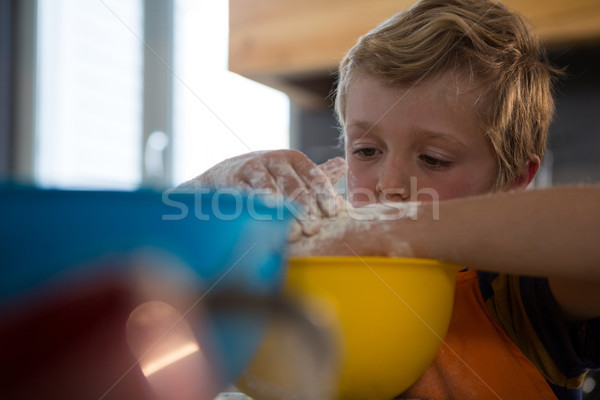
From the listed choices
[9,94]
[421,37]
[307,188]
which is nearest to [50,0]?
[9,94]

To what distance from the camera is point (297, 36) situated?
1.82 m

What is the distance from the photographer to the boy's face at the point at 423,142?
0.79 m

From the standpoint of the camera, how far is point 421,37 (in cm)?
87

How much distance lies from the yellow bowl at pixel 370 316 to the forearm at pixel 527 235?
3 cm

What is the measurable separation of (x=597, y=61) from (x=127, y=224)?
1.72 metres

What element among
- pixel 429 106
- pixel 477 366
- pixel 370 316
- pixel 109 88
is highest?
pixel 109 88

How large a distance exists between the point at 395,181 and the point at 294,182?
37cm

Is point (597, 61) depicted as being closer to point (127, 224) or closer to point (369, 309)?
point (369, 309)

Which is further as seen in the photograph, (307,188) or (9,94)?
(9,94)

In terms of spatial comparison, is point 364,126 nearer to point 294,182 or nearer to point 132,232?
point 294,182

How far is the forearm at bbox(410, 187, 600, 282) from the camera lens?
1.30ft

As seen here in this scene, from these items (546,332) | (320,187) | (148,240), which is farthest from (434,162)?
(148,240)

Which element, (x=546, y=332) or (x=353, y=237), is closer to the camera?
(x=353, y=237)

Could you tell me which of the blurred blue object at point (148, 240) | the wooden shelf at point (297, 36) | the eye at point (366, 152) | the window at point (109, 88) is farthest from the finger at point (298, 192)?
the window at point (109, 88)
